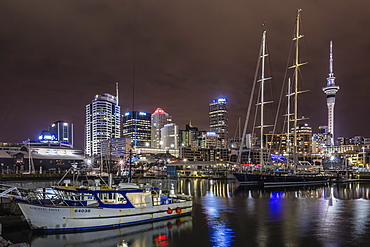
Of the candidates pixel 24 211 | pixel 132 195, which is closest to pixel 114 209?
pixel 132 195

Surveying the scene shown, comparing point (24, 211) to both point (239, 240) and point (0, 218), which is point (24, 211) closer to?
point (0, 218)

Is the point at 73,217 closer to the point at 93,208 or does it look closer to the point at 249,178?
the point at 93,208

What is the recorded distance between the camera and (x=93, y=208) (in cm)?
3070

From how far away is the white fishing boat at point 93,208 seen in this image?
2969 centimetres

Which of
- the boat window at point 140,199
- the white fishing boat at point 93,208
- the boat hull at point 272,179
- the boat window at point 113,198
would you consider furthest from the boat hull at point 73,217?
the boat hull at point 272,179

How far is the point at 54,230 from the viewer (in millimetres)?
29734

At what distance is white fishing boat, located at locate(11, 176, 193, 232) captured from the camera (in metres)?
29.7

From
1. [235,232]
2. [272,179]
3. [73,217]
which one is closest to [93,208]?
[73,217]

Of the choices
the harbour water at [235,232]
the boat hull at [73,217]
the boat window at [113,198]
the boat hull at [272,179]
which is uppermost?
the boat window at [113,198]

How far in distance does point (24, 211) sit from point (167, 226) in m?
14.0

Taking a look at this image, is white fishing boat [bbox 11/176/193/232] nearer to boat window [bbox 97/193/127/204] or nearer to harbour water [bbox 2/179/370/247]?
boat window [bbox 97/193/127/204]

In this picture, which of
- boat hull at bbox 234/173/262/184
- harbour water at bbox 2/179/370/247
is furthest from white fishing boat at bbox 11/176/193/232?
boat hull at bbox 234/173/262/184

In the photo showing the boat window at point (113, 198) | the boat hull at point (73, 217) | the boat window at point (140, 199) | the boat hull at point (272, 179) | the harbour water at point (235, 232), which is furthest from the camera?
the boat hull at point (272, 179)

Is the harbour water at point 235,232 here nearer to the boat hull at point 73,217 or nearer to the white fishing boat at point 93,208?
the boat hull at point 73,217
